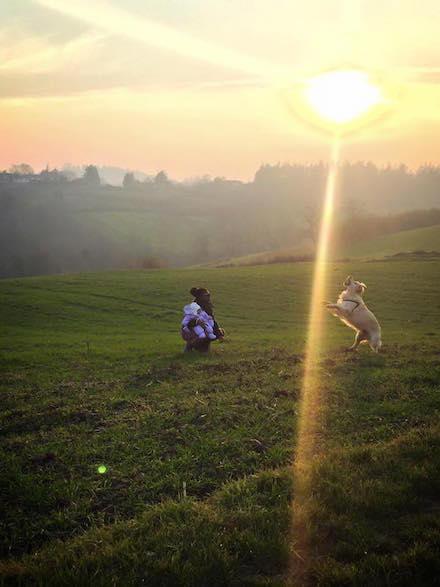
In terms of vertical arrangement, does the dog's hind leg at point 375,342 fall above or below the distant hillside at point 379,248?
below

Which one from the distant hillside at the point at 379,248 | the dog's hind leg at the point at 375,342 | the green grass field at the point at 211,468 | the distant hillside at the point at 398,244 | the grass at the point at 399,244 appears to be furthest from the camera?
the distant hillside at the point at 398,244

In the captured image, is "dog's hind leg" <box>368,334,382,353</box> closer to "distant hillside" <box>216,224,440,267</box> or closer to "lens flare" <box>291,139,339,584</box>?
"lens flare" <box>291,139,339,584</box>

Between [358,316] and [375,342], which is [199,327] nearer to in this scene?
[358,316]

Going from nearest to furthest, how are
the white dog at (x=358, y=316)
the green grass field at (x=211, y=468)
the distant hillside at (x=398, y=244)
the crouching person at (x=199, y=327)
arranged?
the green grass field at (x=211, y=468)
the white dog at (x=358, y=316)
the crouching person at (x=199, y=327)
the distant hillside at (x=398, y=244)

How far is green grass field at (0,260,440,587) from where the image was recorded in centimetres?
541

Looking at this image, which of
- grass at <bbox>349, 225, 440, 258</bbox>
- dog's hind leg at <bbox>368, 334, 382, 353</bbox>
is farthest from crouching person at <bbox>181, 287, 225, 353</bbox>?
grass at <bbox>349, 225, 440, 258</bbox>

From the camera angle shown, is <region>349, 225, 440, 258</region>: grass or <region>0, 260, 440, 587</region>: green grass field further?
<region>349, 225, 440, 258</region>: grass

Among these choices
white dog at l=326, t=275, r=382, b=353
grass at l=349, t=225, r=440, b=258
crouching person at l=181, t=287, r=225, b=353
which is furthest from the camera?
grass at l=349, t=225, r=440, b=258

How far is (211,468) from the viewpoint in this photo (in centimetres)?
800

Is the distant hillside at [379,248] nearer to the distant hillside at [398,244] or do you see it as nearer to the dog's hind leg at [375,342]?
the distant hillside at [398,244]

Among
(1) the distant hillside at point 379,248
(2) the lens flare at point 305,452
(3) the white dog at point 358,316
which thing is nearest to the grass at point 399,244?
(1) the distant hillside at point 379,248

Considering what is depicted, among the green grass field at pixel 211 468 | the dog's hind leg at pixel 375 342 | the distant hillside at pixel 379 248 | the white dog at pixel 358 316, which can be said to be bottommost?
the green grass field at pixel 211 468

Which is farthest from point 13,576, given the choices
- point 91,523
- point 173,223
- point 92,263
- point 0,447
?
point 173,223

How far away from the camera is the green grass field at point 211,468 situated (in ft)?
17.7
